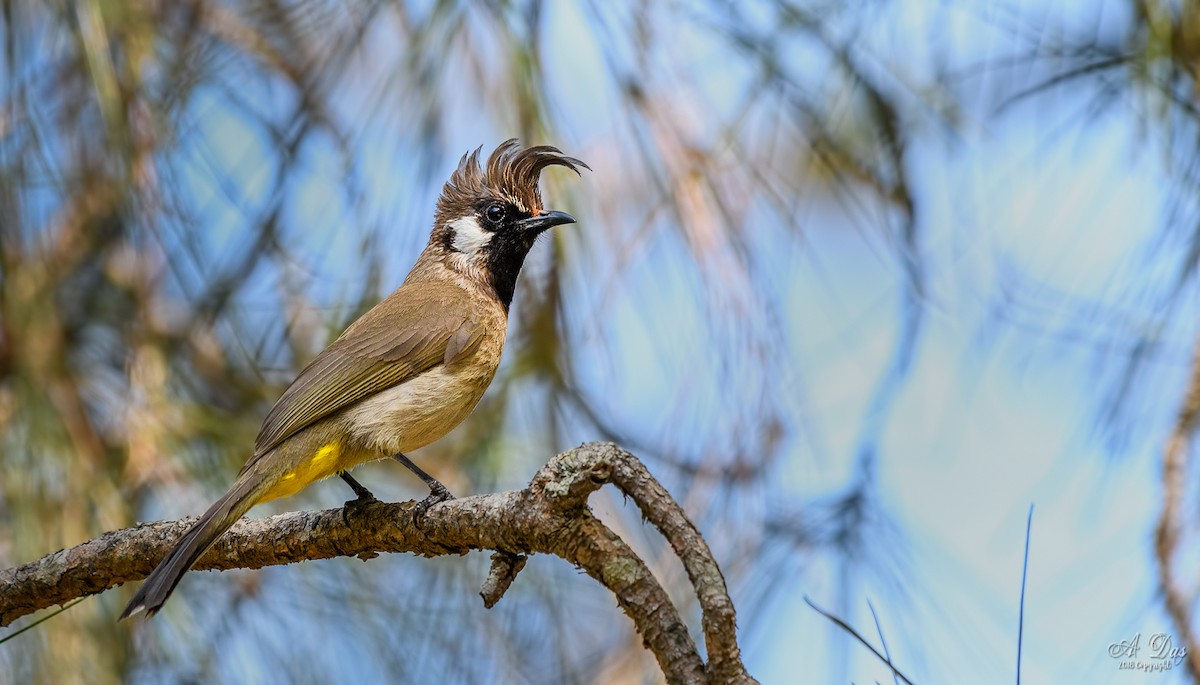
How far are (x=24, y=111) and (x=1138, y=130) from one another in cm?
233

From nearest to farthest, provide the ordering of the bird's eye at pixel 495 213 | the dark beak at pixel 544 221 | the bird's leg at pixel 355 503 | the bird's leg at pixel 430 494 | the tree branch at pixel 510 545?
the tree branch at pixel 510 545 < the bird's leg at pixel 430 494 < the bird's leg at pixel 355 503 < the dark beak at pixel 544 221 < the bird's eye at pixel 495 213

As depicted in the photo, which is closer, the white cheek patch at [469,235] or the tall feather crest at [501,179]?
the tall feather crest at [501,179]

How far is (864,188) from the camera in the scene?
2930 millimetres

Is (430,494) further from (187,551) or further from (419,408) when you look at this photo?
(187,551)

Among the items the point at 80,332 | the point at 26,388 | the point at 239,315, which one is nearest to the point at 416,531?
the point at 239,315

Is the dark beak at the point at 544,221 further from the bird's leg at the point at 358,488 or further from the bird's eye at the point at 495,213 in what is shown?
the bird's leg at the point at 358,488

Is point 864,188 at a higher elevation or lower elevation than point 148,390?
higher

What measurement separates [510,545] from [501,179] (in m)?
1.58

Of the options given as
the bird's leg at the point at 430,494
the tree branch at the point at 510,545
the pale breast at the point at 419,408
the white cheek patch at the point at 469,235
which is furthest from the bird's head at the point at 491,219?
the tree branch at the point at 510,545

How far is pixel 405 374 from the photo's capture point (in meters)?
2.88

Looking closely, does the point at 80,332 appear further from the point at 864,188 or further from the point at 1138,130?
the point at 1138,130

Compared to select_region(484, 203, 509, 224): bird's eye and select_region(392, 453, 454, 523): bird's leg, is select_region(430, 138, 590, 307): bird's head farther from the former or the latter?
select_region(392, 453, 454, 523): bird's leg

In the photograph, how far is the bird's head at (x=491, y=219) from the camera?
3276mm

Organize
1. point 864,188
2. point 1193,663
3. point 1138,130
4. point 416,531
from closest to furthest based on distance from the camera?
point 1193,663 < point 416,531 < point 1138,130 < point 864,188
